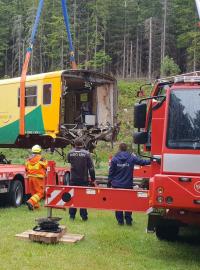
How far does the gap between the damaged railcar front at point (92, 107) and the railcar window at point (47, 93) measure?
836mm

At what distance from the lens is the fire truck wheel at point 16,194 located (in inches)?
479

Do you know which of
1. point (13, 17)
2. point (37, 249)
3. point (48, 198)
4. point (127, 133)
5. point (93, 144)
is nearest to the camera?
point (37, 249)

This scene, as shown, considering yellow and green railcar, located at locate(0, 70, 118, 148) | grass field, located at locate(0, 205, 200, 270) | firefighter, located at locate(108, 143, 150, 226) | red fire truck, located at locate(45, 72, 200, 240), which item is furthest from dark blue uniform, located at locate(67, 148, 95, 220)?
yellow and green railcar, located at locate(0, 70, 118, 148)

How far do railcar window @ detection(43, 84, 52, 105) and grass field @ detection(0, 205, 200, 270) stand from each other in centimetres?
494

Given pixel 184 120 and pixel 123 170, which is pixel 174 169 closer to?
pixel 184 120

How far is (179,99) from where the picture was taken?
704 cm

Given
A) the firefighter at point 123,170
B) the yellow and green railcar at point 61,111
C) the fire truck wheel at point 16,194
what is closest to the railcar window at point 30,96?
the yellow and green railcar at point 61,111

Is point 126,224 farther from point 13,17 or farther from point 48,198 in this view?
point 13,17

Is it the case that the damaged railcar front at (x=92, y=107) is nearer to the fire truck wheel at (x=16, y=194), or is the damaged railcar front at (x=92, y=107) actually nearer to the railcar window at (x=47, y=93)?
the railcar window at (x=47, y=93)

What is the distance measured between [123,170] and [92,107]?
19.3 ft

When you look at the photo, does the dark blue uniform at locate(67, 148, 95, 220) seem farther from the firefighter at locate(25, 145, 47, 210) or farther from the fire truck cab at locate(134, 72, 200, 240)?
the fire truck cab at locate(134, 72, 200, 240)

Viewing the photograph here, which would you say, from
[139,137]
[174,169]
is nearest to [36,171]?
[139,137]

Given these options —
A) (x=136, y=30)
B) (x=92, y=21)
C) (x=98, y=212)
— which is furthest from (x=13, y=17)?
(x=98, y=212)

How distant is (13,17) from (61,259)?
6434 cm
